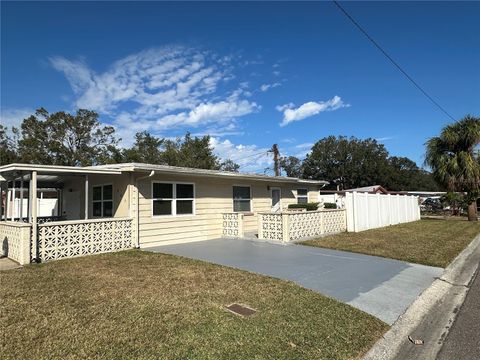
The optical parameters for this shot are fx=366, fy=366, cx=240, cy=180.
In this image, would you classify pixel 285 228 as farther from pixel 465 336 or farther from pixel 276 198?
pixel 465 336

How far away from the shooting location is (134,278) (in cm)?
718

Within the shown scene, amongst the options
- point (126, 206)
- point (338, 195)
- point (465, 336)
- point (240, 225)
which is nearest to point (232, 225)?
point (240, 225)

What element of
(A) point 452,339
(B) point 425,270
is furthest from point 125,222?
(A) point 452,339

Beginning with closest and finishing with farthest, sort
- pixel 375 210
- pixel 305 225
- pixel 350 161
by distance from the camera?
pixel 305 225
pixel 375 210
pixel 350 161

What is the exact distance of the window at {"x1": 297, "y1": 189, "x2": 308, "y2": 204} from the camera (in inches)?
782

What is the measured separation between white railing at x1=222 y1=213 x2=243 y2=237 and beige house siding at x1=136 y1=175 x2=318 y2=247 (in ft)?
0.55

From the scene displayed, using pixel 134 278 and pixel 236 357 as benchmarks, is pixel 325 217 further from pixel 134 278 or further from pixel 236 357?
pixel 236 357

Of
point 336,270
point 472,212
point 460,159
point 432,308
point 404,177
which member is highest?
point 404,177

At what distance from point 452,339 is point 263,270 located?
4.11 meters

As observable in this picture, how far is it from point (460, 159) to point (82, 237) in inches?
917

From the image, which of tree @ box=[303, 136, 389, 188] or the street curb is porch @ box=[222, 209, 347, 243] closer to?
the street curb

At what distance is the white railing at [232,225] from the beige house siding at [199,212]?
17cm

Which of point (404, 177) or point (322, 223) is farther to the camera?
point (404, 177)

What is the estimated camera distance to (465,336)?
4.69 meters
